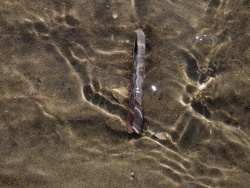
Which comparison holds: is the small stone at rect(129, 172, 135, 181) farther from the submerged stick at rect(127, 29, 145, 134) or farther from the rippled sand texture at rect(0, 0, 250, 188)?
the submerged stick at rect(127, 29, 145, 134)

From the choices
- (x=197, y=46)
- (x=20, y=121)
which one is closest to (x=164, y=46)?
(x=197, y=46)

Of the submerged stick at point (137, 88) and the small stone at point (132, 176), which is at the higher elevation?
the submerged stick at point (137, 88)

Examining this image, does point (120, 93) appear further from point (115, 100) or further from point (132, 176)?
point (132, 176)

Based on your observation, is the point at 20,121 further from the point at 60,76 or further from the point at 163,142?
the point at 163,142

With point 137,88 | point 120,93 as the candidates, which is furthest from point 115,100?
point 137,88

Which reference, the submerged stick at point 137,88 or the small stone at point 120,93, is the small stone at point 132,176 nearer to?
the submerged stick at point 137,88

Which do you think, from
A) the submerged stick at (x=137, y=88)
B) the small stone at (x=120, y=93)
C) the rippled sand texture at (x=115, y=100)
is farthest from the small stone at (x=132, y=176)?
the small stone at (x=120, y=93)
